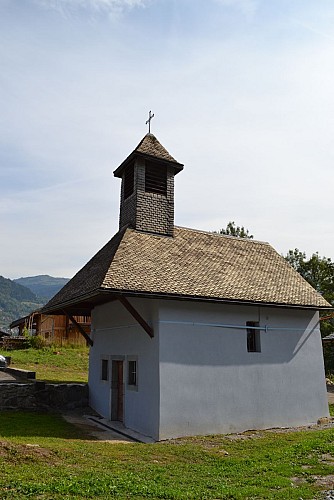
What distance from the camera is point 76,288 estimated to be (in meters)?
13.8

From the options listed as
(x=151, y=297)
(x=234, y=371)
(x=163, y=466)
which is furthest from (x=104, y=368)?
(x=163, y=466)

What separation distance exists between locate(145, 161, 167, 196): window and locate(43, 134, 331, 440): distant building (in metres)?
0.04

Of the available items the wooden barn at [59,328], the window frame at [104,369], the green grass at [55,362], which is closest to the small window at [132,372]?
the window frame at [104,369]

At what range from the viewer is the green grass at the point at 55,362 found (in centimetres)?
2061

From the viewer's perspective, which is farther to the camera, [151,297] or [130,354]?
[130,354]

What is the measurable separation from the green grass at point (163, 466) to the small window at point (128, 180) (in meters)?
8.45

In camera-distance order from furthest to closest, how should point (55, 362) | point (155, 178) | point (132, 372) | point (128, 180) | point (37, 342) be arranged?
point (37, 342) < point (55, 362) < point (128, 180) < point (155, 178) < point (132, 372)

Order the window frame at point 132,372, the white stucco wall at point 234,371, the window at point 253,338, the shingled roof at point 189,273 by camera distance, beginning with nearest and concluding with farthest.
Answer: the white stucco wall at point 234,371 → the shingled roof at point 189,273 → the window frame at point 132,372 → the window at point 253,338

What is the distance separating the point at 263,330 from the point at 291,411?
105 inches

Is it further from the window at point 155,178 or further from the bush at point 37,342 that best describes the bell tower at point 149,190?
the bush at point 37,342

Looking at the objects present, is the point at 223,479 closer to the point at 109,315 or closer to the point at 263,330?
the point at 263,330

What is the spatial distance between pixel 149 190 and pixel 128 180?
1245 millimetres

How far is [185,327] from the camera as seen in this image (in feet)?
39.0

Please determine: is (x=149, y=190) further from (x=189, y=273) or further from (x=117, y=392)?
(x=117, y=392)
